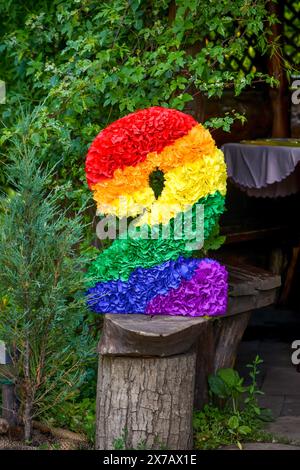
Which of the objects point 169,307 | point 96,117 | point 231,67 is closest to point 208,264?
point 169,307

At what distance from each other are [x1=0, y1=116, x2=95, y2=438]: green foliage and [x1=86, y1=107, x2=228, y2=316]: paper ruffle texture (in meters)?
0.19

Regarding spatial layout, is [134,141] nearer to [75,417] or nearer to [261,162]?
[75,417]

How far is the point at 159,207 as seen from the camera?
454 centimetres

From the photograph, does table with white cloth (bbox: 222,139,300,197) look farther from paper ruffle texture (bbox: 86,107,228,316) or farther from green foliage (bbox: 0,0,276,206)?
paper ruffle texture (bbox: 86,107,228,316)

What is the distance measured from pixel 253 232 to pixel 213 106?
3.49ft

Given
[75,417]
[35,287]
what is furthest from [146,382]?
[75,417]

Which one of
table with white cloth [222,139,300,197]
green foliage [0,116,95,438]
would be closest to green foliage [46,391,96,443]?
green foliage [0,116,95,438]

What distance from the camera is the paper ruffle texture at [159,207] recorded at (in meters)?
4.50

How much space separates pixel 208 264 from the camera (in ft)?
14.9

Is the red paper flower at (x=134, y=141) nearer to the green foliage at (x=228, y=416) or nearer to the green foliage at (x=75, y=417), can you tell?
the green foliage at (x=75, y=417)

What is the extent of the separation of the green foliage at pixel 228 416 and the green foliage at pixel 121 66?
4.05 feet

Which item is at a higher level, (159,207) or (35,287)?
(159,207)

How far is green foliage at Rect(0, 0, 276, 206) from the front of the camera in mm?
5258

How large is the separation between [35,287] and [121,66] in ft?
5.15
